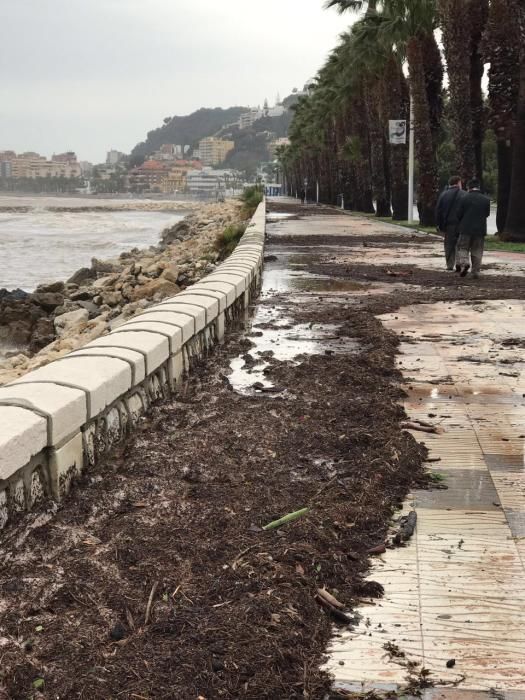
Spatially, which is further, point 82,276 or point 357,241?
point 82,276

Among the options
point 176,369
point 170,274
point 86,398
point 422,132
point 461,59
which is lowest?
point 170,274

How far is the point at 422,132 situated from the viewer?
2917 centimetres

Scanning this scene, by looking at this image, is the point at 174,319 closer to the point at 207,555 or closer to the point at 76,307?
the point at 207,555

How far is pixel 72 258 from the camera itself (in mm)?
41250

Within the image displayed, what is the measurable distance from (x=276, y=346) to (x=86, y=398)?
4.09 m

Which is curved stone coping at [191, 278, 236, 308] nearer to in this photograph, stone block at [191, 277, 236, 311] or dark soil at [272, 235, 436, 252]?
stone block at [191, 277, 236, 311]

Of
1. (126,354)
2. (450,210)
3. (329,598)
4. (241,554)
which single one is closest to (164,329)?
(126,354)

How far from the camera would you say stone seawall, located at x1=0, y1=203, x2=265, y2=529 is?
3625 mm

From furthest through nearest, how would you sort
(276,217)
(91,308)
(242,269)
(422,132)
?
1. (276,217)
2. (422,132)
3. (91,308)
4. (242,269)

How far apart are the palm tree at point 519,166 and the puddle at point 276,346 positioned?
1338 centimetres

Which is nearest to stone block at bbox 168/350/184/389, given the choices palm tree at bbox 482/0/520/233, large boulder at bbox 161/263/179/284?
large boulder at bbox 161/263/179/284

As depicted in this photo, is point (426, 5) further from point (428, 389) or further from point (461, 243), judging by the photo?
point (428, 389)

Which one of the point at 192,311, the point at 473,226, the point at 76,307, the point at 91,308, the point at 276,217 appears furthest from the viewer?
the point at 276,217

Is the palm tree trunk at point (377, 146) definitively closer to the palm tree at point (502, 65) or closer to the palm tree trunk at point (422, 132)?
the palm tree trunk at point (422, 132)
